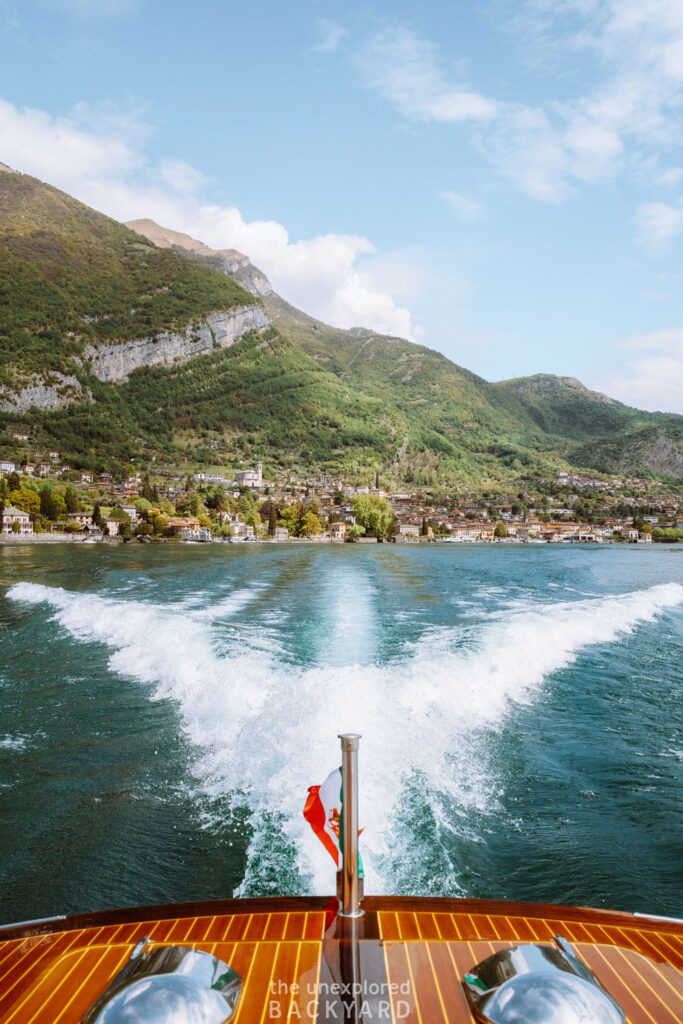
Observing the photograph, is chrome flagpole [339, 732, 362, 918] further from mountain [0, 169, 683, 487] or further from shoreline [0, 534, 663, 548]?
mountain [0, 169, 683, 487]

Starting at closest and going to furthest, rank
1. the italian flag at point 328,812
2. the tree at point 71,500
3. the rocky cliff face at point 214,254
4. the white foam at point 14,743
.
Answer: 1. the italian flag at point 328,812
2. the white foam at point 14,743
3. the tree at point 71,500
4. the rocky cliff face at point 214,254

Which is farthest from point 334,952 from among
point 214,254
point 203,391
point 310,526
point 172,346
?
point 214,254

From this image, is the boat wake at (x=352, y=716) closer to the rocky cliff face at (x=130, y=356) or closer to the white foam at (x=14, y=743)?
the white foam at (x=14, y=743)

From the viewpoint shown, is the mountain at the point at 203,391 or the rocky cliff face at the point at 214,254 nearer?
the mountain at the point at 203,391

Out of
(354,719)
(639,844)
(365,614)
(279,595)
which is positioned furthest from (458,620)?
(639,844)

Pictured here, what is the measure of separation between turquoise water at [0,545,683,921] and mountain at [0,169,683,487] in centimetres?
3036

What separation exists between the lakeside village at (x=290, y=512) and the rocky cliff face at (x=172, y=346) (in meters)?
23.4

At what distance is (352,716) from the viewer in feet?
14.3

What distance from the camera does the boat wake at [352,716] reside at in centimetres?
284

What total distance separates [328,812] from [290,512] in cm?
2725

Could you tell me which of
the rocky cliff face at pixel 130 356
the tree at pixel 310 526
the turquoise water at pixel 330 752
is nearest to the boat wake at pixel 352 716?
the turquoise water at pixel 330 752

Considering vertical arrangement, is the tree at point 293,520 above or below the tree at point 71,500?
below

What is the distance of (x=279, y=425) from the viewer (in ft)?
190

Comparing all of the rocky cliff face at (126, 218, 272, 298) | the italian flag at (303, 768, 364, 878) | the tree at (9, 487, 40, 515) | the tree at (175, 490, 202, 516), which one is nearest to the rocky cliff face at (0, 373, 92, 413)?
the tree at (175, 490, 202, 516)
